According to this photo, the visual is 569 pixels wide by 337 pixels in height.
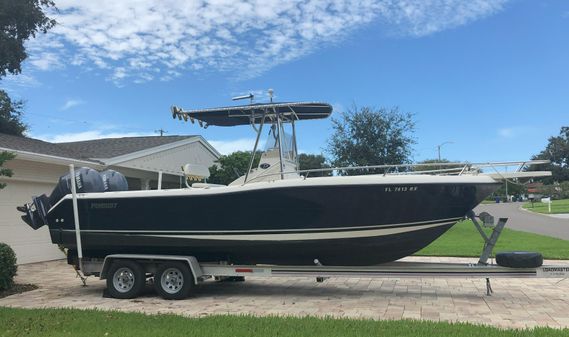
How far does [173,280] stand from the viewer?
8.45m

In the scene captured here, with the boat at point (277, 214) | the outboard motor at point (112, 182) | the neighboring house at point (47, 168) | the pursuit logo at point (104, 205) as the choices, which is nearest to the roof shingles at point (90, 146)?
the neighboring house at point (47, 168)

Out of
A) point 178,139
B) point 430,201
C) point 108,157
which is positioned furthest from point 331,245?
point 178,139

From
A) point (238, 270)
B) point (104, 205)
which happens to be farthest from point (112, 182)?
point (238, 270)

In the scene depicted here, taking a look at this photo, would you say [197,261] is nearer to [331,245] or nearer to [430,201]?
[331,245]

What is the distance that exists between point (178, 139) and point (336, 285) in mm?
11751

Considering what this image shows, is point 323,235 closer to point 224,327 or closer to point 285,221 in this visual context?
point 285,221

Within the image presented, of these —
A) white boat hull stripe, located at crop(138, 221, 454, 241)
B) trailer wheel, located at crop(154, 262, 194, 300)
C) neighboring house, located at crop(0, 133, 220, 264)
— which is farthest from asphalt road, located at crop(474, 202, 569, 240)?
neighboring house, located at crop(0, 133, 220, 264)

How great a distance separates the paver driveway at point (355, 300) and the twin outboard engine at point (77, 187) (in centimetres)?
135

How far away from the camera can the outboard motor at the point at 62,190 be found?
890 centimetres

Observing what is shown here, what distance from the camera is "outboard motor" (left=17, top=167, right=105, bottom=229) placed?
29.2 feet

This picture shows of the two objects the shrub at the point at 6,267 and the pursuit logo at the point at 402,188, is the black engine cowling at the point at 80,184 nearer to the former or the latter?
the shrub at the point at 6,267

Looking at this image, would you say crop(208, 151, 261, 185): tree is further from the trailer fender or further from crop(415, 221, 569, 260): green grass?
the trailer fender

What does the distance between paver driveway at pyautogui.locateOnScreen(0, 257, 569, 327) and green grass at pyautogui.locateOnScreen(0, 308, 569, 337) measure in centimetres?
66

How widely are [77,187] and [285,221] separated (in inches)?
147
